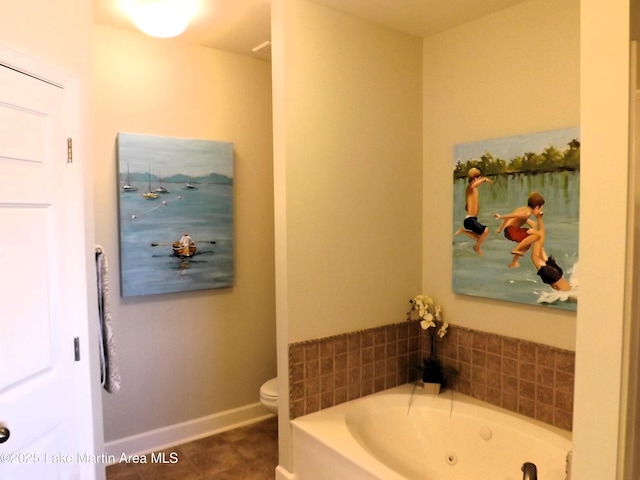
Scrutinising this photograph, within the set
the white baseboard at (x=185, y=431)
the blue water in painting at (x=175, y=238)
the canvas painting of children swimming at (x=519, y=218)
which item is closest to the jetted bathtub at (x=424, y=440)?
the canvas painting of children swimming at (x=519, y=218)

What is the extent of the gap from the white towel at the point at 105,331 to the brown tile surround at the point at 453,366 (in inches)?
34.4

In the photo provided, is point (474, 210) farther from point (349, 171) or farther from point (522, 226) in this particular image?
point (349, 171)

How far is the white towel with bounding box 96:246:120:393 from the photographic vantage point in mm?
2006

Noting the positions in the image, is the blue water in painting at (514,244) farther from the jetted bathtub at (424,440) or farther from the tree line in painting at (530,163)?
the jetted bathtub at (424,440)

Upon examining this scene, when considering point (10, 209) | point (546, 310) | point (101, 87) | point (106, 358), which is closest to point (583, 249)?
point (546, 310)

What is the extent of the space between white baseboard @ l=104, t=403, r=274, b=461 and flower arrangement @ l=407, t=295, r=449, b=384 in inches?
54.9

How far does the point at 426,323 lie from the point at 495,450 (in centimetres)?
78

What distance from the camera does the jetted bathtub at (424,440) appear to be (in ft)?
7.20

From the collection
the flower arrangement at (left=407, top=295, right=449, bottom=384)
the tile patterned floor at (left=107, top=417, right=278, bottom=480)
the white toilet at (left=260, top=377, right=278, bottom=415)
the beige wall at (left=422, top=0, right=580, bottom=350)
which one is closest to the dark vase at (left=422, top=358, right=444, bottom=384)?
the flower arrangement at (left=407, top=295, right=449, bottom=384)

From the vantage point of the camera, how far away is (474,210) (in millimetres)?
2684

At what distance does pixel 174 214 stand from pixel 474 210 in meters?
1.92

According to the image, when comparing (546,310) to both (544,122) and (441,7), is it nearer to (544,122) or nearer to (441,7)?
(544,122)

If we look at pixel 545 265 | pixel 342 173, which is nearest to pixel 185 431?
pixel 342 173

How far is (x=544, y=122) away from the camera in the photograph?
94.2 inches
